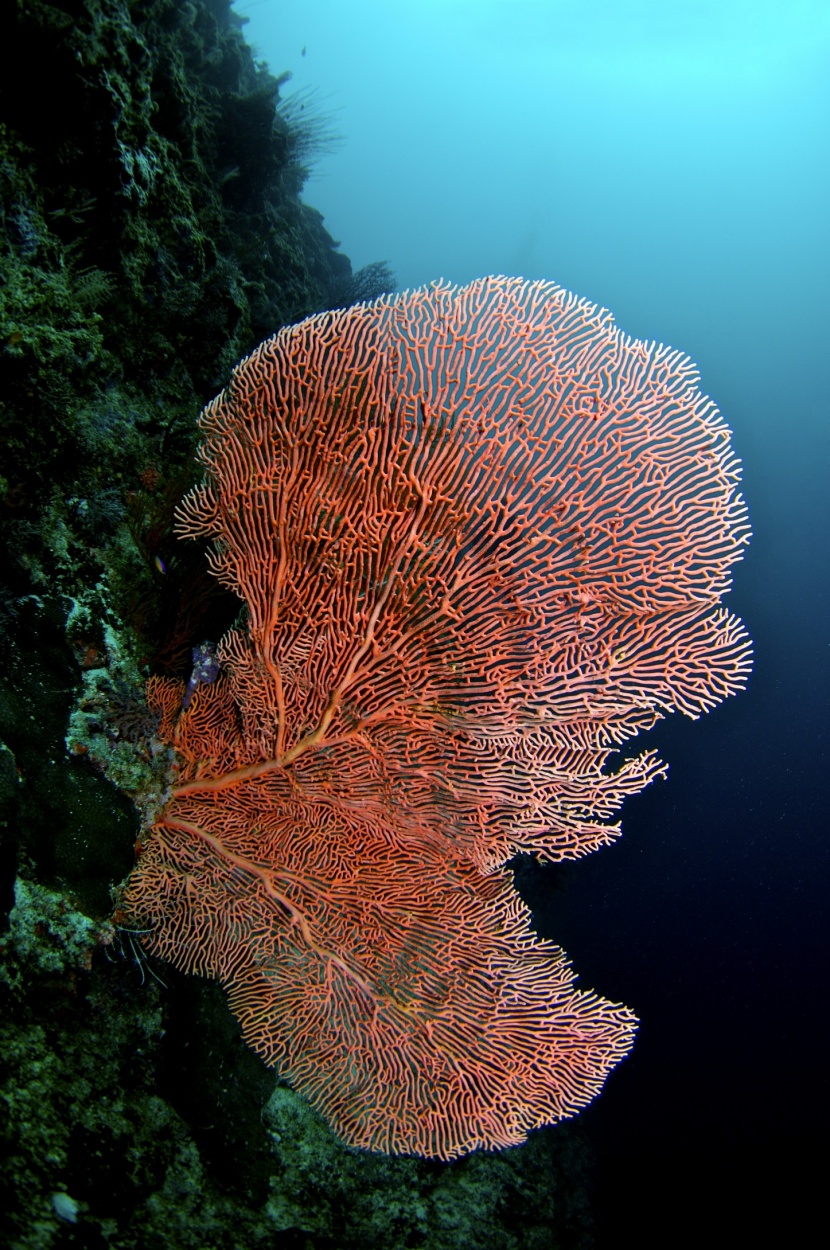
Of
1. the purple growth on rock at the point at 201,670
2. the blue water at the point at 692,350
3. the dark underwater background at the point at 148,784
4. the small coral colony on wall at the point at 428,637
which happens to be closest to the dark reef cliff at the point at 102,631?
the dark underwater background at the point at 148,784

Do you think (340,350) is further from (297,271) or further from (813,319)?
(813,319)

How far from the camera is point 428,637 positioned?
106 inches

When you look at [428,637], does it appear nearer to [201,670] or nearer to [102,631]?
[201,670]

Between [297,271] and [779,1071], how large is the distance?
20.4 m

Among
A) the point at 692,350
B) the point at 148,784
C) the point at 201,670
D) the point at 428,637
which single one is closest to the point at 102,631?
the point at 201,670

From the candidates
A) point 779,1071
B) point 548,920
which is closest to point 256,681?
point 548,920

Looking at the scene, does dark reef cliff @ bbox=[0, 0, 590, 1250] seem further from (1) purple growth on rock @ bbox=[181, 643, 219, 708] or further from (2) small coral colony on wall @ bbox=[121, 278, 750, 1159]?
(2) small coral colony on wall @ bbox=[121, 278, 750, 1159]

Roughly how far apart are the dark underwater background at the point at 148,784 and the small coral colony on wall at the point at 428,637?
513 mm

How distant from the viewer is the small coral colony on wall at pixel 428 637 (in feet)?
8.63

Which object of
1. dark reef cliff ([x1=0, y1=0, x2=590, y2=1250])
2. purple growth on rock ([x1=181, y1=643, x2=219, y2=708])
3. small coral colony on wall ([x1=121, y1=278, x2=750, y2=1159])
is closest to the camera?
dark reef cliff ([x1=0, y1=0, x2=590, y2=1250])

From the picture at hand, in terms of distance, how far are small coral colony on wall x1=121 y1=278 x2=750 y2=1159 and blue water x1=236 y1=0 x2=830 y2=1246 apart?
7179mm

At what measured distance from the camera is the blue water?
12.7 m

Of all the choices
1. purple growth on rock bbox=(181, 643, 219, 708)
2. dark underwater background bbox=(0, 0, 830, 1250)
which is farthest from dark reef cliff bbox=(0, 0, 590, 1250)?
purple growth on rock bbox=(181, 643, 219, 708)

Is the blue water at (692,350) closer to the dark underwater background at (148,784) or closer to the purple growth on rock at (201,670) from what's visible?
the dark underwater background at (148,784)
